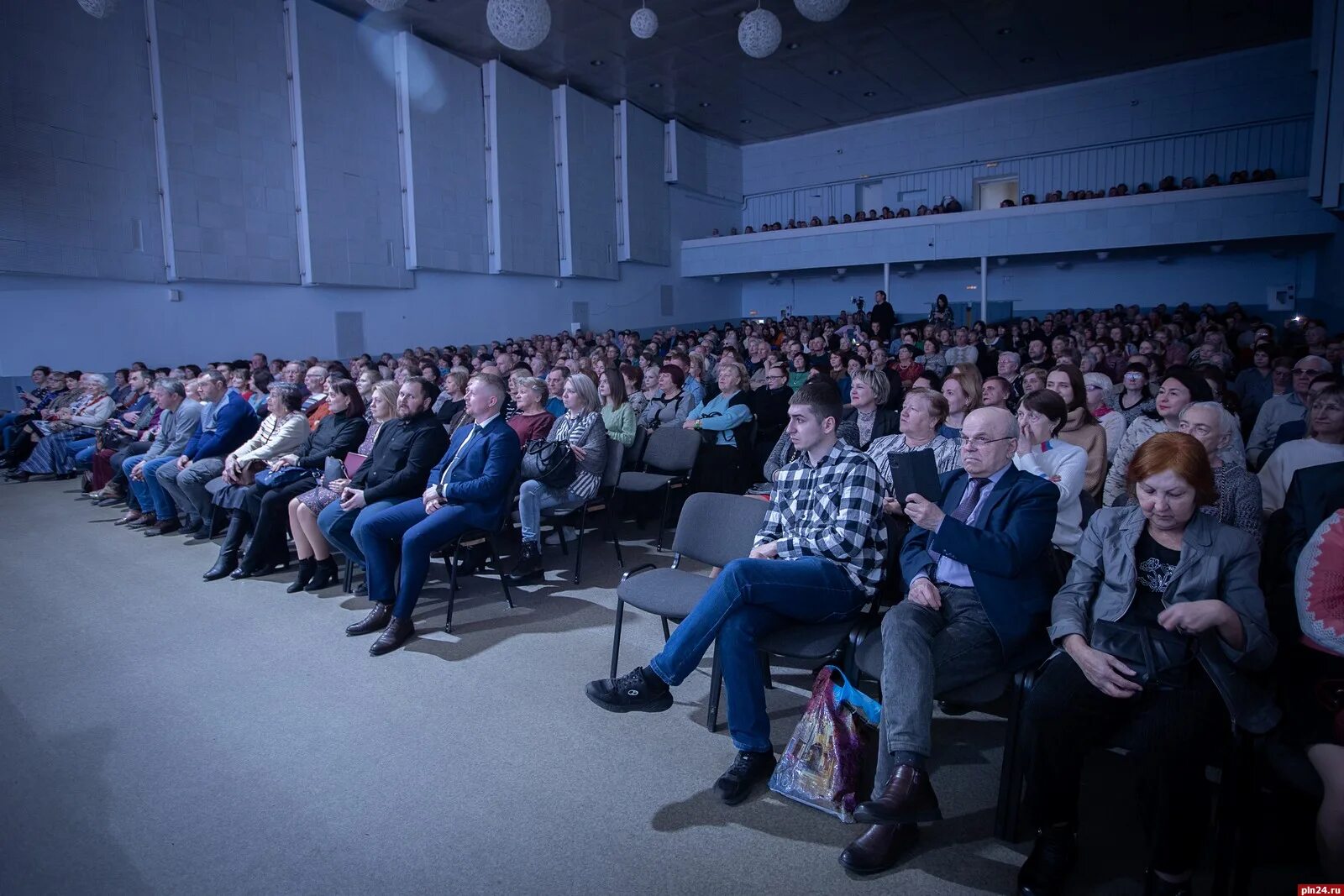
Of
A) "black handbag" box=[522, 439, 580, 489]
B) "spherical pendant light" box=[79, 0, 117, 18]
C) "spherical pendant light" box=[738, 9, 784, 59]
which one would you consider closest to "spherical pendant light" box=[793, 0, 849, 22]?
"spherical pendant light" box=[738, 9, 784, 59]

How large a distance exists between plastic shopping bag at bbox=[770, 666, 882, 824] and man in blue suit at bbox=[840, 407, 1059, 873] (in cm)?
16

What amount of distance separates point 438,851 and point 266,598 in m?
2.69

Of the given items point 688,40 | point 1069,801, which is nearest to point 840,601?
point 1069,801

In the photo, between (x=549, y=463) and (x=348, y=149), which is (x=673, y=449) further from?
(x=348, y=149)

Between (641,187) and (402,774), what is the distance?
52.7ft

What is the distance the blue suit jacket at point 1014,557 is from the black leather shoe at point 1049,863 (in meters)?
0.46

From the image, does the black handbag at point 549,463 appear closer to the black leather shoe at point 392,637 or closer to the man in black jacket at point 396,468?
the man in black jacket at point 396,468

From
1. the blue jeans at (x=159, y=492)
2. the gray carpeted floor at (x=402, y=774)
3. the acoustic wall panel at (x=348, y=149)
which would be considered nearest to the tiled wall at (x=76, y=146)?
the acoustic wall panel at (x=348, y=149)

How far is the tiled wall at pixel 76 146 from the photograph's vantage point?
28.2 feet

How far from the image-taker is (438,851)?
83.8 inches

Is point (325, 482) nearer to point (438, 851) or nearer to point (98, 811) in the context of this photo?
point (98, 811)

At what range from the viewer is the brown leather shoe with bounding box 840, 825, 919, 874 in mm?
1990

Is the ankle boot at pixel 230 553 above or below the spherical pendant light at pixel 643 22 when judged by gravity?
below

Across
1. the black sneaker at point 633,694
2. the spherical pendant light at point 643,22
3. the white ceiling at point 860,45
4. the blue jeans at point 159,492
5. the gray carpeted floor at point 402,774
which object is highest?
the white ceiling at point 860,45
